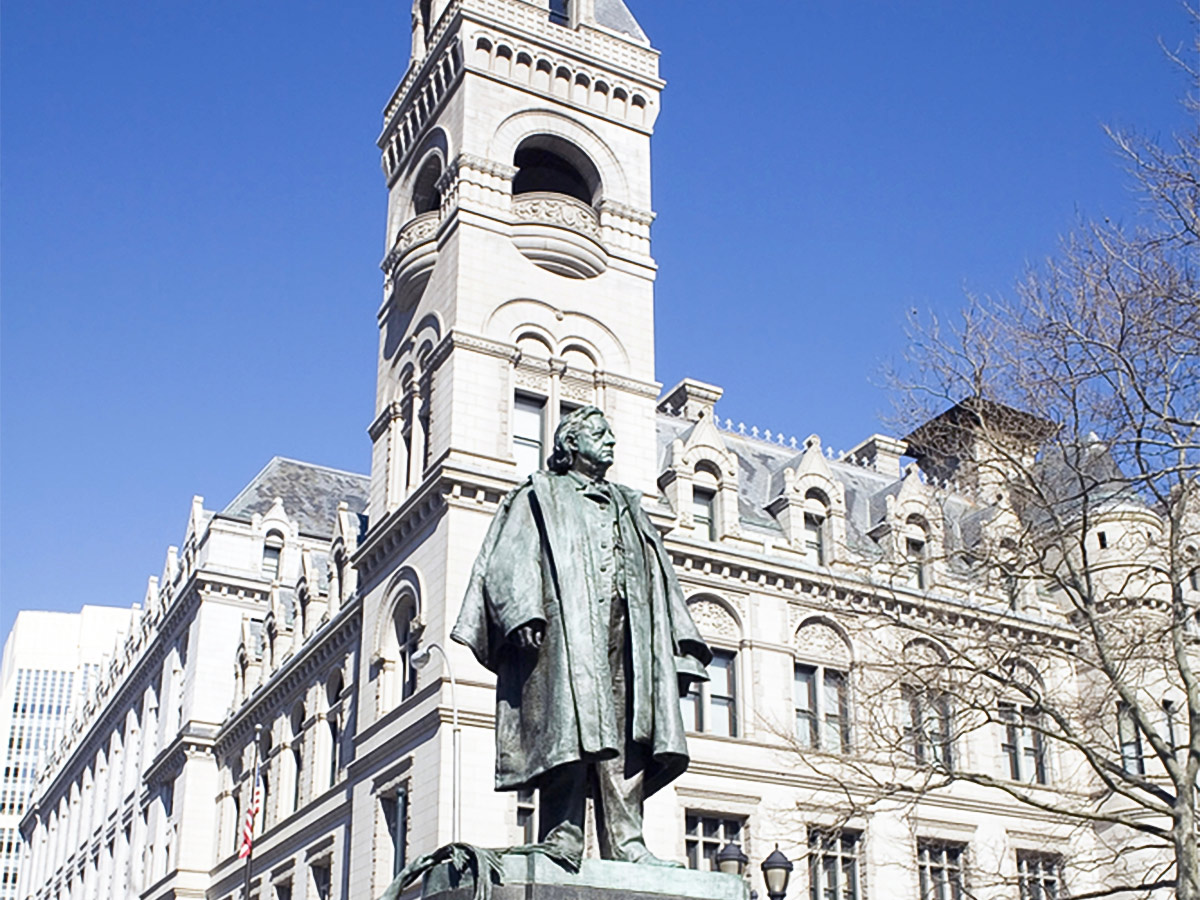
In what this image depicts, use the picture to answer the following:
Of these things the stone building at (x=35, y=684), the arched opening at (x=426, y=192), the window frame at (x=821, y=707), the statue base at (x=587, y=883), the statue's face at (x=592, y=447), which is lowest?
the statue base at (x=587, y=883)

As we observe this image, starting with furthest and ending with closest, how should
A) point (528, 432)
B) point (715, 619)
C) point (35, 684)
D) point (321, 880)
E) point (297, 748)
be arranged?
point (35, 684) → point (297, 748) → point (321, 880) → point (715, 619) → point (528, 432)

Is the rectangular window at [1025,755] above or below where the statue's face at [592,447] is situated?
above

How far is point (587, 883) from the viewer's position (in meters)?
7.70

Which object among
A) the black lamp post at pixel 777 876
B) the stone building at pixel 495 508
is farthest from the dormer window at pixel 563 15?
the black lamp post at pixel 777 876

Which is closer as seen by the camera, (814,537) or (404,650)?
(404,650)

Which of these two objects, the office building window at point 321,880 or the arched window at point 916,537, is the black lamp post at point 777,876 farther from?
the arched window at point 916,537

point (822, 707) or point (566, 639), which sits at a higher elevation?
point (822, 707)

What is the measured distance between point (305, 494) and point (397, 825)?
28652 millimetres

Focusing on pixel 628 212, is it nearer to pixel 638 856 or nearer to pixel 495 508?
pixel 495 508

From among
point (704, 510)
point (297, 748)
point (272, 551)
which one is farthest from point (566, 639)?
point (272, 551)

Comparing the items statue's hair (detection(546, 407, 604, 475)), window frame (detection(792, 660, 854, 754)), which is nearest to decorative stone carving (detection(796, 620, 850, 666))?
window frame (detection(792, 660, 854, 754))

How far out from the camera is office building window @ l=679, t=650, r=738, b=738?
1454 inches

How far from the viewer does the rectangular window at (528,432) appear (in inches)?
1417

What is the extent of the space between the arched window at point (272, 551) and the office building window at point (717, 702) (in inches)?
917
